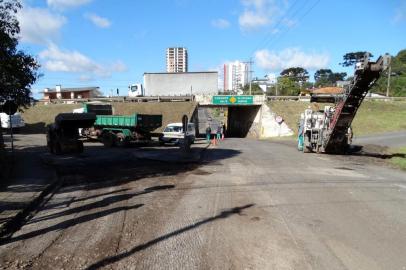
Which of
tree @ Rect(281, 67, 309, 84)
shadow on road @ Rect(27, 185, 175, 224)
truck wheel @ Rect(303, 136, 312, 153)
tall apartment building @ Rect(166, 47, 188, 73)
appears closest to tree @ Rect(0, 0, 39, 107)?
shadow on road @ Rect(27, 185, 175, 224)

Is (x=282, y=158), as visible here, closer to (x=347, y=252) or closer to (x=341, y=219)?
(x=341, y=219)

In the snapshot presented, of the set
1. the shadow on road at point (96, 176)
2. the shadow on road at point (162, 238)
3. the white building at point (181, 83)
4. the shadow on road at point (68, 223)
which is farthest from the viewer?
the white building at point (181, 83)

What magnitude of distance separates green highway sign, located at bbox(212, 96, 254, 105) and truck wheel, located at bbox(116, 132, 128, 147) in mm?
22506

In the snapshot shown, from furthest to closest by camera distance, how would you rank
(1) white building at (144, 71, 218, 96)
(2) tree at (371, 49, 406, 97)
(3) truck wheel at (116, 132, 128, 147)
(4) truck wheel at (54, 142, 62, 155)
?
1. (2) tree at (371, 49, 406, 97)
2. (1) white building at (144, 71, 218, 96)
3. (3) truck wheel at (116, 132, 128, 147)
4. (4) truck wheel at (54, 142, 62, 155)

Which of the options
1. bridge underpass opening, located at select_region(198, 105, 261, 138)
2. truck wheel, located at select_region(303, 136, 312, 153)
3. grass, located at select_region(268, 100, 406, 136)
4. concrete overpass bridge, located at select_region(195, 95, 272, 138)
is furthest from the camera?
bridge underpass opening, located at select_region(198, 105, 261, 138)

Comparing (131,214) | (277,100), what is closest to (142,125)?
(131,214)

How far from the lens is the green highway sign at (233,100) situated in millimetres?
50344

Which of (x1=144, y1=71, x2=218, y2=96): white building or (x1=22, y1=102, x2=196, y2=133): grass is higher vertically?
(x1=144, y1=71, x2=218, y2=96): white building

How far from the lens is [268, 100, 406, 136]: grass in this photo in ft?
151

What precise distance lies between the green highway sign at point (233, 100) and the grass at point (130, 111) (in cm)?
304

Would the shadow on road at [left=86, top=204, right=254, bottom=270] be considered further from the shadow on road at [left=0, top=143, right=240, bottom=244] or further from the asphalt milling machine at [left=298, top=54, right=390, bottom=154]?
the asphalt milling machine at [left=298, top=54, right=390, bottom=154]

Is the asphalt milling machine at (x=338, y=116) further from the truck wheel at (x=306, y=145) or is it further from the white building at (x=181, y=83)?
the white building at (x=181, y=83)

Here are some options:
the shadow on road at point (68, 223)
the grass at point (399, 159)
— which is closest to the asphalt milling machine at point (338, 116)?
the grass at point (399, 159)

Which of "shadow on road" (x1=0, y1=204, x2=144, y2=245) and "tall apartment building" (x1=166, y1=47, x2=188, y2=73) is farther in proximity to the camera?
"tall apartment building" (x1=166, y1=47, x2=188, y2=73)
